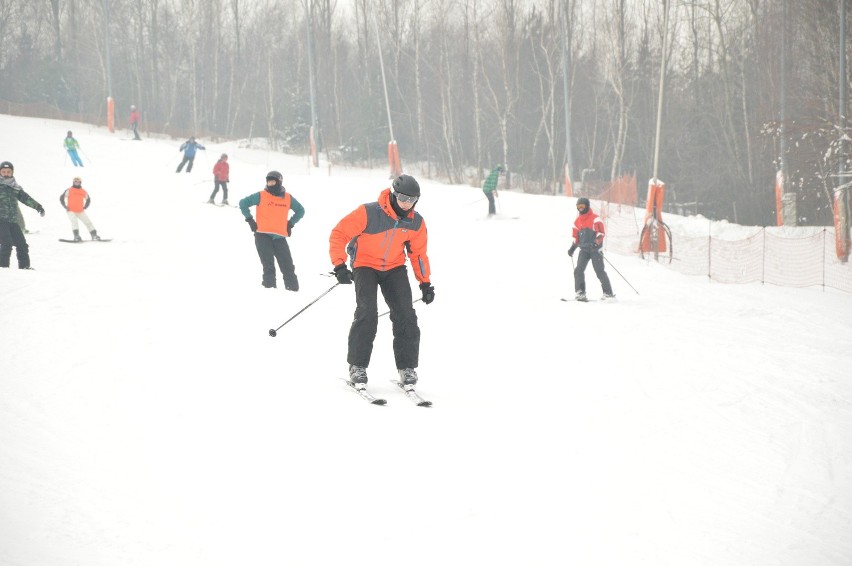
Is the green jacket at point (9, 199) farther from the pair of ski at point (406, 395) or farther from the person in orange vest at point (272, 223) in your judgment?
the pair of ski at point (406, 395)

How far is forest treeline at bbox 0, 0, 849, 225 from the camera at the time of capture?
37875mm

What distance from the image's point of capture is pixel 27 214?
18.2m

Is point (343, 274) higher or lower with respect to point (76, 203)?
lower

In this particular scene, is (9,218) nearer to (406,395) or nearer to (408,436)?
(406,395)

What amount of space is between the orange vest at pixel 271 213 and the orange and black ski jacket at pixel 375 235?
170 inches

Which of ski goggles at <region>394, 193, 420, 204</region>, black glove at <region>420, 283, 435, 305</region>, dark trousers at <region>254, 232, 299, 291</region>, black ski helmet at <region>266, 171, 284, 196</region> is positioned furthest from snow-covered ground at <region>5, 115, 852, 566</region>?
ski goggles at <region>394, 193, 420, 204</region>

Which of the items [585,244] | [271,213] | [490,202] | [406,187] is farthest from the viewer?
[490,202]

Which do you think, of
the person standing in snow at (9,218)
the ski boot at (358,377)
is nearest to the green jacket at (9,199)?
the person standing in snow at (9,218)

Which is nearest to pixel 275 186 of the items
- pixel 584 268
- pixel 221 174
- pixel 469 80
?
pixel 584 268

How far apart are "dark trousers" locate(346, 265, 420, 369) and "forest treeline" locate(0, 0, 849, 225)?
24.9m

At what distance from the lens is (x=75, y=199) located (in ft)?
49.0

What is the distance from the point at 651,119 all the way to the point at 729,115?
729 cm

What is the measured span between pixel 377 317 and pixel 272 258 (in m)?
4.60

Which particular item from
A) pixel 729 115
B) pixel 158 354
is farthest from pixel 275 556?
pixel 729 115
